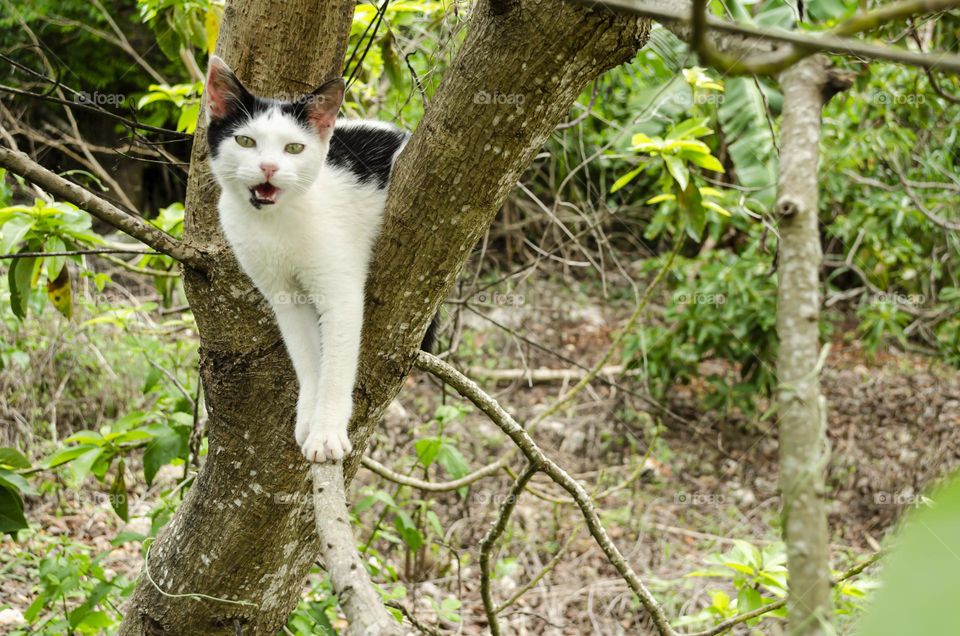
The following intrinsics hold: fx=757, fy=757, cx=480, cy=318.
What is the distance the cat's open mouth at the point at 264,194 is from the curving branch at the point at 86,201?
32 centimetres

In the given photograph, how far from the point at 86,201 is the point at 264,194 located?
55 cm

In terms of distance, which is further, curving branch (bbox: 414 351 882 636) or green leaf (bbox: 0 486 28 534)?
green leaf (bbox: 0 486 28 534)

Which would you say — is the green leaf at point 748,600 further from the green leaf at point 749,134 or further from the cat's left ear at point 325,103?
the green leaf at point 749,134

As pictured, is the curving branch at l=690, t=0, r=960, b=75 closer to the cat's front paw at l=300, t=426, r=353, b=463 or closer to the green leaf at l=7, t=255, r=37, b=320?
the cat's front paw at l=300, t=426, r=353, b=463

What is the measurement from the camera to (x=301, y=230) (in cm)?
237

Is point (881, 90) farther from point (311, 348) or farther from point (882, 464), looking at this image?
point (311, 348)

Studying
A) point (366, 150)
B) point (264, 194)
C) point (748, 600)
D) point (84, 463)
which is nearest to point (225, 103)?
point (264, 194)

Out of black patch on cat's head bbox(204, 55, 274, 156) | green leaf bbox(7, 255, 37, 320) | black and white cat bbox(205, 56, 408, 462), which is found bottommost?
green leaf bbox(7, 255, 37, 320)

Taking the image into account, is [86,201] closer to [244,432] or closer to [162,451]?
[244,432]

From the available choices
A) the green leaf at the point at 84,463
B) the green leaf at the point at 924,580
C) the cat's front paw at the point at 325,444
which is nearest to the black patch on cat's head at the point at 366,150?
the cat's front paw at the point at 325,444

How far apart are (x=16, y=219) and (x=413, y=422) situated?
356 centimetres

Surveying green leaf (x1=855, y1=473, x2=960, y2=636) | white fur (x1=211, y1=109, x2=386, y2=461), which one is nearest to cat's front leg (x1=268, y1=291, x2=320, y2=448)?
white fur (x1=211, y1=109, x2=386, y2=461)

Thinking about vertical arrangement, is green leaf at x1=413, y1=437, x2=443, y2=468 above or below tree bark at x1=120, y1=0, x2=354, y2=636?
below

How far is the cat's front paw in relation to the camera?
1.92 meters
